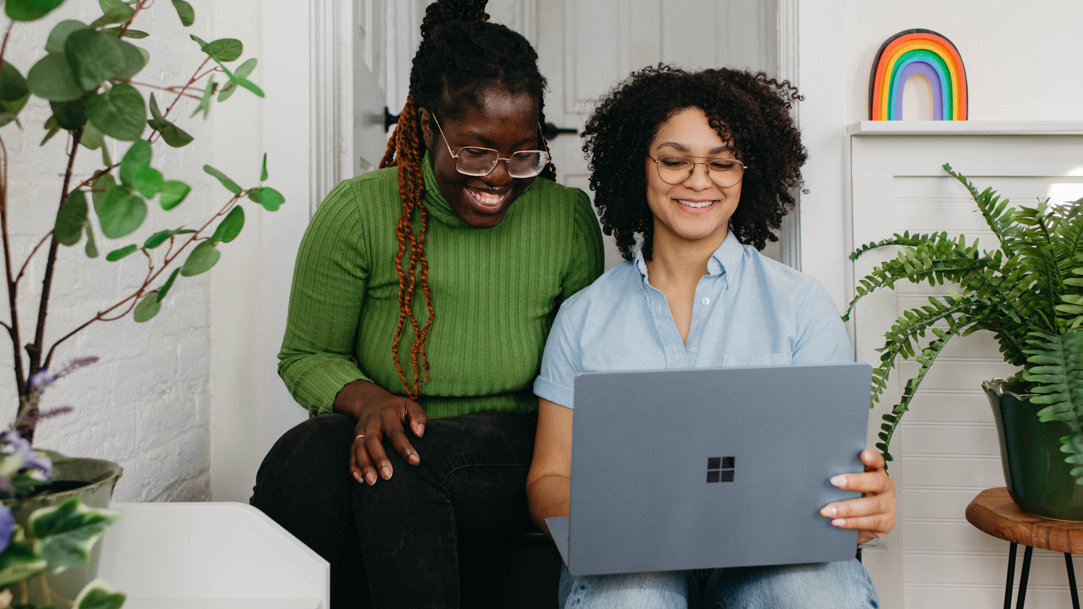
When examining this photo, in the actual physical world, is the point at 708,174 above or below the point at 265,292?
above

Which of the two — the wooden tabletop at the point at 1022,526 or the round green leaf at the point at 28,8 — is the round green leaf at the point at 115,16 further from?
the wooden tabletop at the point at 1022,526

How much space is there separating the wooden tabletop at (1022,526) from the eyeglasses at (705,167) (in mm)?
736

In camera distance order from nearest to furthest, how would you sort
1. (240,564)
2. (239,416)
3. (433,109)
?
1. (240,564)
2. (433,109)
3. (239,416)

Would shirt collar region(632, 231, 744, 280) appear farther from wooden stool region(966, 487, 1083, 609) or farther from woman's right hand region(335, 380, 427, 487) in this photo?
wooden stool region(966, 487, 1083, 609)

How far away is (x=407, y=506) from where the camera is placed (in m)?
1.17

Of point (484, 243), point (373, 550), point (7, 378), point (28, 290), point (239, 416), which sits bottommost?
point (373, 550)

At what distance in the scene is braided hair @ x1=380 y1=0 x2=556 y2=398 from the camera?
4.55 feet

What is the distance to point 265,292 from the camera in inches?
70.2

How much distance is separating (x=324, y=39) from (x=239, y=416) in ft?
2.75

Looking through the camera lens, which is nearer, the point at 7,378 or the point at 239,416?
the point at 7,378

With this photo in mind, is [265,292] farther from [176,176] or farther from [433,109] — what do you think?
[433,109]

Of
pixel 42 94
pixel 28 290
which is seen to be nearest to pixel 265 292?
pixel 28 290

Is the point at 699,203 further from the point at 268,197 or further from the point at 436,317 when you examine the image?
the point at 268,197

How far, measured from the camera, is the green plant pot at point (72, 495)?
2.01ft
